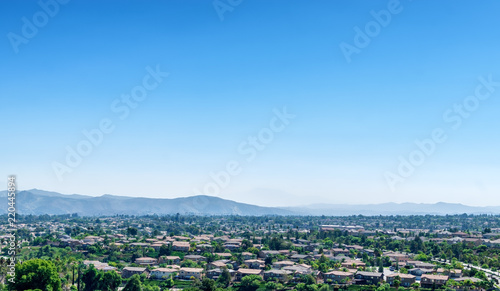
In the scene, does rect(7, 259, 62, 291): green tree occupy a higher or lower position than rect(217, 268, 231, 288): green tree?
higher

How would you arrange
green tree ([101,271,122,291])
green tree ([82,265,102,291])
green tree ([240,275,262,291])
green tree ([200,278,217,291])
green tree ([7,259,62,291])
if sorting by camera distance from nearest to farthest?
1. green tree ([7,259,62,291])
2. green tree ([200,278,217,291])
3. green tree ([82,265,102,291])
4. green tree ([101,271,122,291])
5. green tree ([240,275,262,291])

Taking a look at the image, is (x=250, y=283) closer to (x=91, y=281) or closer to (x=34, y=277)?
(x=91, y=281)

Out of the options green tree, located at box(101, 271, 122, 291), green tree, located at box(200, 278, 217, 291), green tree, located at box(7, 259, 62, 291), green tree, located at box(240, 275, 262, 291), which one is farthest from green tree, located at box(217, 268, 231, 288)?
green tree, located at box(7, 259, 62, 291)

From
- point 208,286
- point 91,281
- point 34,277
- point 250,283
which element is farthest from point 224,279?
point 34,277

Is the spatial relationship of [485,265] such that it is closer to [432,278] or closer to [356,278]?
[432,278]

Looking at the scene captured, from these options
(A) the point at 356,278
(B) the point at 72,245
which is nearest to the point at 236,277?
(A) the point at 356,278

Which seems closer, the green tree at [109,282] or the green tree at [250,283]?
the green tree at [109,282]

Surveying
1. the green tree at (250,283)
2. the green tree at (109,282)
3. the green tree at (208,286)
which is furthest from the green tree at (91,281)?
the green tree at (250,283)

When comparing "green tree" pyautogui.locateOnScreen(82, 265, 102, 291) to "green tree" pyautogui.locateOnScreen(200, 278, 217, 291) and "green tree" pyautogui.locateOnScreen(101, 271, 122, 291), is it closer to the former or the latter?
"green tree" pyautogui.locateOnScreen(101, 271, 122, 291)

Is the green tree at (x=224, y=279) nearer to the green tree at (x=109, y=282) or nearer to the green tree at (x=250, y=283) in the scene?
the green tree at (x=250, y=283)
